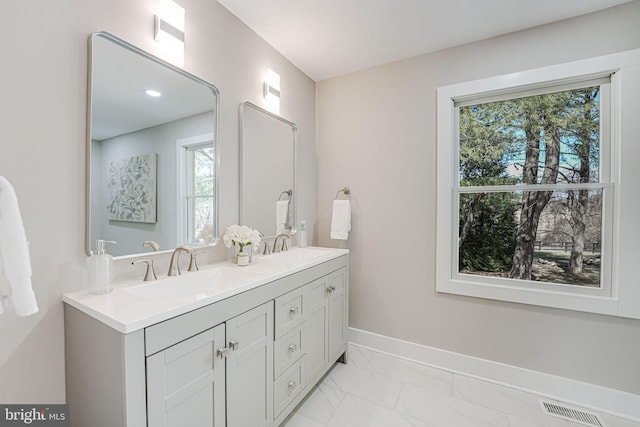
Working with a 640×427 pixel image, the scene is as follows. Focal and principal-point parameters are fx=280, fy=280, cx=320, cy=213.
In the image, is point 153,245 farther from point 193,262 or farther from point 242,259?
point 242,259

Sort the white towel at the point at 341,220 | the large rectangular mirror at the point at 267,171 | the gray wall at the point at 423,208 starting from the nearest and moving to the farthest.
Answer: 1. the gray wall at the point at 423,208
2. the large rectangular mirror at the point at 267,171
3. the white towel at the point at 341,220

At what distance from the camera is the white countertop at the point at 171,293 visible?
0.87 m

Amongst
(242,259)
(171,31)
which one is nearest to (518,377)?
(242,259)

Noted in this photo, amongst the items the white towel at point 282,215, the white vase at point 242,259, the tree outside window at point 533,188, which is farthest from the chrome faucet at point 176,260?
the tree outside window at point 533,188

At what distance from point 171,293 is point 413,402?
1.58m

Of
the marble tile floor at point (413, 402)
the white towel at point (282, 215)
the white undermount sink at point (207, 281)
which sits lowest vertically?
the marble tile floor at point (413, 402)

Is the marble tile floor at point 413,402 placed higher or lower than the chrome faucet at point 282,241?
lower

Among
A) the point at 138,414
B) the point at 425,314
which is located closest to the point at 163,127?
the point at 138,414

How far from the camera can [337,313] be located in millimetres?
2035

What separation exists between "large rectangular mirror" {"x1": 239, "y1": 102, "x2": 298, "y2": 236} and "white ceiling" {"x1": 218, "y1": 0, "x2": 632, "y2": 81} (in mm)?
554

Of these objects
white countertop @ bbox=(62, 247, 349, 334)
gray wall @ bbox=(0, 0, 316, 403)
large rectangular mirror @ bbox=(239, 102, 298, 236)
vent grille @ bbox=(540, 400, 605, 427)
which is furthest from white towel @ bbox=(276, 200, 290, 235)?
vent grille @ bbox=(540, 400, 605, 427)

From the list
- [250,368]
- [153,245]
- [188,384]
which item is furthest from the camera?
[153,245]

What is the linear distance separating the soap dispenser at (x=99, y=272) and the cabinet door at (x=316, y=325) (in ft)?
3.12

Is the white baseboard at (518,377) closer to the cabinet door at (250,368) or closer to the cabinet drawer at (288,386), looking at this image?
the cabinet drawer at (288,386)
